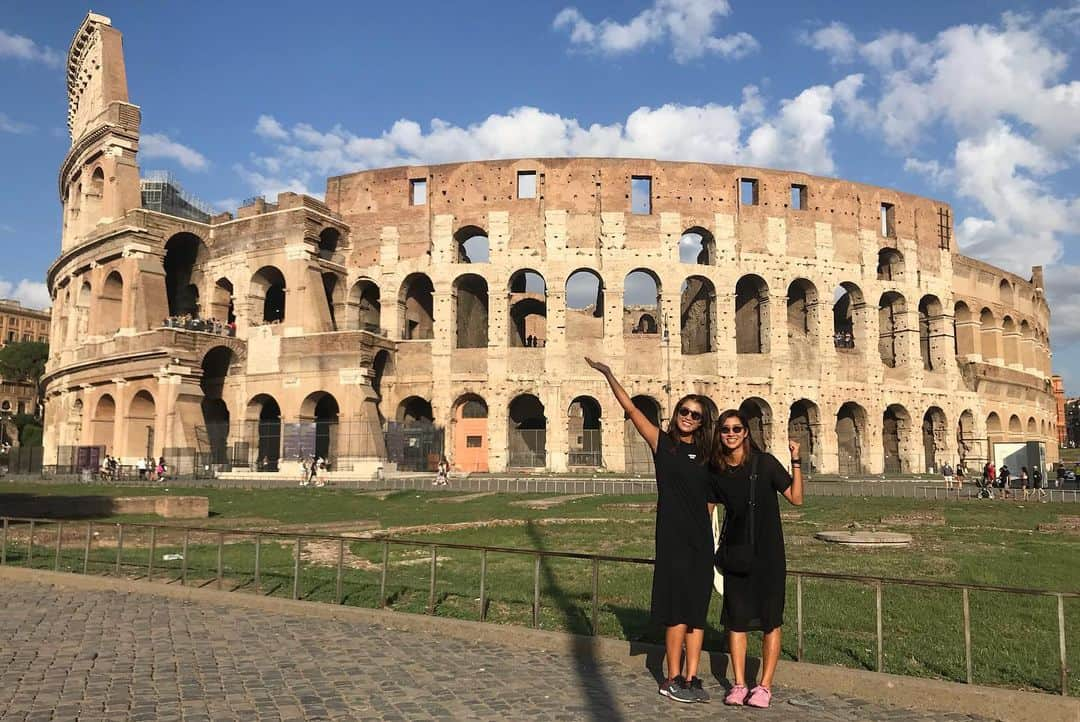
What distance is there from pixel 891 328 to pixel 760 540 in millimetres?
36372

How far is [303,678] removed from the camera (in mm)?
4984

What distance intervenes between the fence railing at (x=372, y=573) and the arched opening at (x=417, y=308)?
2233 centimetres

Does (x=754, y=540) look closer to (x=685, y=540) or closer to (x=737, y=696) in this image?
(x=685, y=540)

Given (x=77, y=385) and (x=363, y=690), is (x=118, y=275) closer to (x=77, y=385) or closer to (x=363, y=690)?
(x=77, y=385)

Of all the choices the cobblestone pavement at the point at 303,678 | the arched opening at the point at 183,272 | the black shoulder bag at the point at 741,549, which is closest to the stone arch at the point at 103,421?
the arched opening at the point at 183,272

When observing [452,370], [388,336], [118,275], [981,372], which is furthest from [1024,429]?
[118,275]

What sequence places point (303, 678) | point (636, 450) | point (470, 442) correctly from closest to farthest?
point (303, 678), point (470, 442), point (636, 450)

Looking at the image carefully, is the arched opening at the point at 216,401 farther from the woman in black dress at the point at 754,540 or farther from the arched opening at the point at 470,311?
the woman in black dress at the point at 754,540

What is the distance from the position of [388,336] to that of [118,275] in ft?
41.4

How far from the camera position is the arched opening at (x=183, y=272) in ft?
121

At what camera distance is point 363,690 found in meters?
4.77

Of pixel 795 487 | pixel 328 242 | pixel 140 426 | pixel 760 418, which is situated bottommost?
pixel 795 487

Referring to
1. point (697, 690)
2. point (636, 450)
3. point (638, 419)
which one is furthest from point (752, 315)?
point (697, 690)

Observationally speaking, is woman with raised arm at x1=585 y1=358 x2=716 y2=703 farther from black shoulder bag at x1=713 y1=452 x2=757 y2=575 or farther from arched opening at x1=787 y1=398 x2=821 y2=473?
arched opening at x1=787 y1=398 x2=821 y2=473
